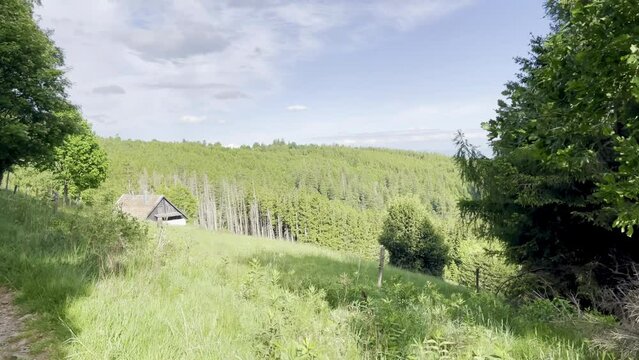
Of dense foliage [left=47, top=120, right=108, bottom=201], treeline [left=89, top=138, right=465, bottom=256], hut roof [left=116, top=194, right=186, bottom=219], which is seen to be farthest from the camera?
treeline [left=89, top=138, right=465, bottom=256]

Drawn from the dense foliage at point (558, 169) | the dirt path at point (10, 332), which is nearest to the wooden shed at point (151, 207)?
the dense foliage at point (558, 169)

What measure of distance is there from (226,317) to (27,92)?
14866mm

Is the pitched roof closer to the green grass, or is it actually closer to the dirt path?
the green grass

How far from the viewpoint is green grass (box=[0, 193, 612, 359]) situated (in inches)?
133

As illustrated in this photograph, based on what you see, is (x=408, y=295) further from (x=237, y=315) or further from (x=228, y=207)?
(x=228, y=207)

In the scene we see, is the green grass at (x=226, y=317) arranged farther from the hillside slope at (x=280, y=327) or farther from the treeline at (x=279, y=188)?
the treeline at (x=279, y=188)

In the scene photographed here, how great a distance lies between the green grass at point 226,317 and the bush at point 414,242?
3391cm

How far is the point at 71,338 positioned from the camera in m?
3.61

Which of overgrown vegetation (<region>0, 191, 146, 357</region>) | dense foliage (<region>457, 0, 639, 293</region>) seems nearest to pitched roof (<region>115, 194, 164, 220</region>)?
overgrown vegetation (<region>0, 191, 146, 357</region>)

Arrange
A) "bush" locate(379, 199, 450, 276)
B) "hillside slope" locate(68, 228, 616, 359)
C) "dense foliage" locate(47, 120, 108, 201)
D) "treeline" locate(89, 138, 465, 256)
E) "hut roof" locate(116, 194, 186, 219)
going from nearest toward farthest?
"hillside slope" locate(68, 228, 616, 359), "dense foliage" locate(47, 120, 108, 201), "bush" locate(379, 199, 450, 276), "hut roof" locate(116, 194, 186, 219), "treeline" locate(89, 138, 465, 256)

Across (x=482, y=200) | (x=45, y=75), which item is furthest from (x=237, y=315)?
(x=45, y=75)

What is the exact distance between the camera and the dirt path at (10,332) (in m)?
3.55

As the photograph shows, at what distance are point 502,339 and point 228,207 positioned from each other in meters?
102

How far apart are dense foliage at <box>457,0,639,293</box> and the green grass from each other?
1.78m
